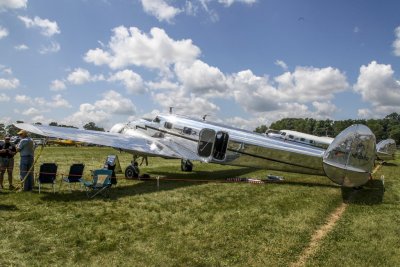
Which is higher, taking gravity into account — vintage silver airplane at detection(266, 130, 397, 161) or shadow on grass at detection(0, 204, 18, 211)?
vintage silver airplane at detection(266, 130, 397, 161)

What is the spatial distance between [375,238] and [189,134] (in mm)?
9657

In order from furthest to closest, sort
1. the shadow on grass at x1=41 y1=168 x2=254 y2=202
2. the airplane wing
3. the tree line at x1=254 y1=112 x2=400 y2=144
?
the tree line at x1=254 y1=112 x2=400 y2=144 → the airplane wing → the shadow on grass at x1=41 y1=168 x2=254 y2=202

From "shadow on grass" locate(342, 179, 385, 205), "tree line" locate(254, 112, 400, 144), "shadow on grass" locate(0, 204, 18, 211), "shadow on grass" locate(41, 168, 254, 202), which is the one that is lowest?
"shadow on grass" locate(0, 204, 18, 211)

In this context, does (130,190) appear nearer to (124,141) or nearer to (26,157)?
(124,141)

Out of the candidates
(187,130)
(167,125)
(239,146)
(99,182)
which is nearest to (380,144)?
(239,146)

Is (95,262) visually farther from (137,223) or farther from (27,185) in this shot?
(27,185)

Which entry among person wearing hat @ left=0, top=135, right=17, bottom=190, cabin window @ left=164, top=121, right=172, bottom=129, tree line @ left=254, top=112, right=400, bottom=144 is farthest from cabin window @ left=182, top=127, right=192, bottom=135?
tree line @ left=254, top=112, right=400, bottom=144

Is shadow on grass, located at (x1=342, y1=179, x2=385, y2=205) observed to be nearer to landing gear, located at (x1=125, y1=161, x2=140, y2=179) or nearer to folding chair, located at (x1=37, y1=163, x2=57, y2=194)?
landing gear, located at (x1=125, y1=161, x2=140, y2=179)

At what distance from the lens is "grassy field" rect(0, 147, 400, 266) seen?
236 inches

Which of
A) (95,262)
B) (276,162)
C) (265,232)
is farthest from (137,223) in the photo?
(276,162)

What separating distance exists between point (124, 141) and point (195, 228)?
779cm

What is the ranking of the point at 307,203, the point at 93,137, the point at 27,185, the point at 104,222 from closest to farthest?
the point at 104,222 → the point at 307,203 → the point at 27,185 → the point at 93,137

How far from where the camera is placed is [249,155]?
13.9 meters

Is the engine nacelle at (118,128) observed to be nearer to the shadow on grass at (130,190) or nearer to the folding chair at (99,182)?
the shadow on grass at (130,190)
